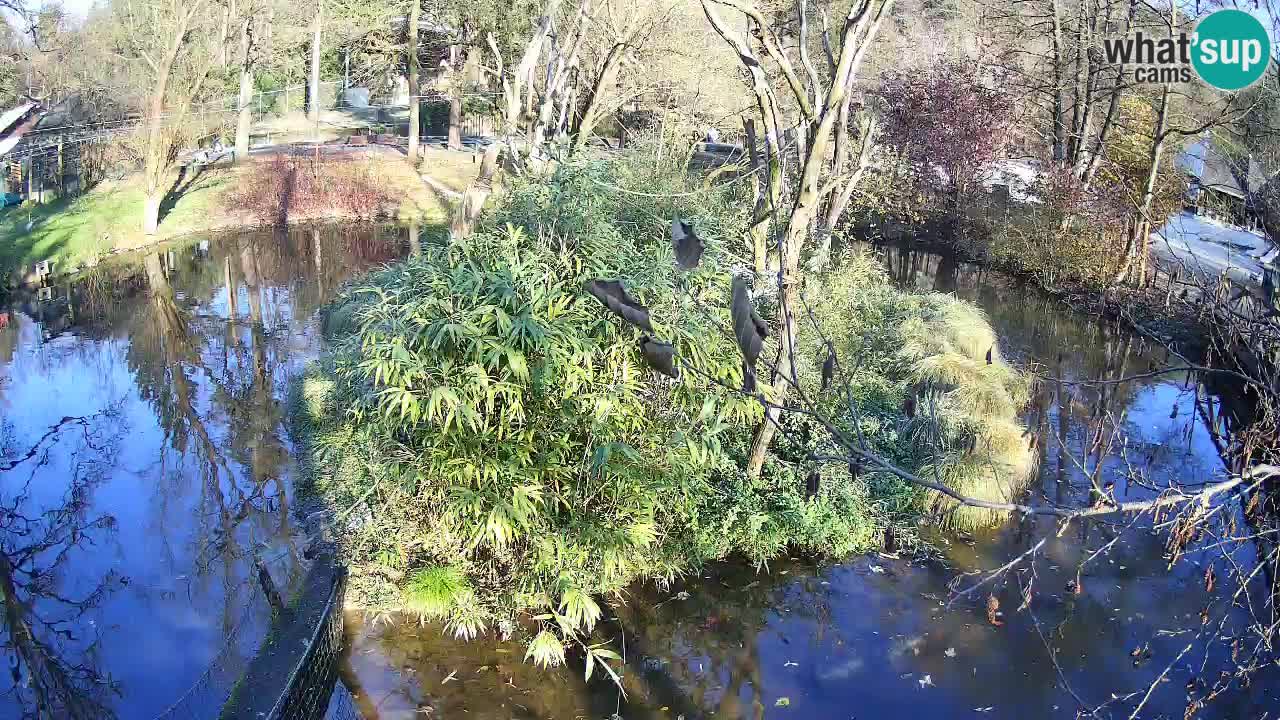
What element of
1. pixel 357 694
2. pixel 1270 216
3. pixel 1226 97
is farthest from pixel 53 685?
pixel 1226 97

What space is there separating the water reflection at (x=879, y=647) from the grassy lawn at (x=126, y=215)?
40.9ft

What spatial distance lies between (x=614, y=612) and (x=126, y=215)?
15694 mm

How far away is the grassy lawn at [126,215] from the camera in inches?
616

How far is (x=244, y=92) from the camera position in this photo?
22.5 meters

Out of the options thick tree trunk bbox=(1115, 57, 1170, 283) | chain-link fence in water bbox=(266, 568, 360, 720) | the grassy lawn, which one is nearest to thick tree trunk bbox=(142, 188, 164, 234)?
the grassy lawn

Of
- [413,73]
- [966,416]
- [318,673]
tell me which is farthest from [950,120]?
[318,673]

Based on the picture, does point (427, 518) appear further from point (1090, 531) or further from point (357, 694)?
point (1090, 531)

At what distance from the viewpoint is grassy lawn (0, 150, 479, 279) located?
15.6 meters

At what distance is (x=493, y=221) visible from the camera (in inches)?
325

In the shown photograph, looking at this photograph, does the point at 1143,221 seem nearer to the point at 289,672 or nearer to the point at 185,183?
the point at 289,672

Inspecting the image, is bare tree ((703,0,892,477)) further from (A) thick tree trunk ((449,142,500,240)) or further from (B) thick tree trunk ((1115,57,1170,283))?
(B) thick tree trunk ((1115,57,1170,283))

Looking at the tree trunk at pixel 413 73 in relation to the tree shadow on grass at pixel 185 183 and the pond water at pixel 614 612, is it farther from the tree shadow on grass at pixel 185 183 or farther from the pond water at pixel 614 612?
the pond water at pixel 614 612

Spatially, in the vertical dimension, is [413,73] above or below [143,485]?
above

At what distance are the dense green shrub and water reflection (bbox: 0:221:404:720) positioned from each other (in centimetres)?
111
